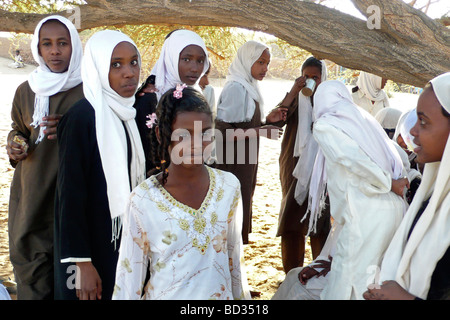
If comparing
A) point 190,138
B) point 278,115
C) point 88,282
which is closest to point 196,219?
point 190,138

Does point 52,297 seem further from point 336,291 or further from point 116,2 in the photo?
point 116,2

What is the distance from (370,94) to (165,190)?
434 cm

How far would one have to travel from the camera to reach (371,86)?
18.7 ft

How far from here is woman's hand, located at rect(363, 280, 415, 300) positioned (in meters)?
1.81

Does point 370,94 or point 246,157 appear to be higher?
point 370,94

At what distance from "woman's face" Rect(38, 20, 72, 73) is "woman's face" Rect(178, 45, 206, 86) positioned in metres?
0.76

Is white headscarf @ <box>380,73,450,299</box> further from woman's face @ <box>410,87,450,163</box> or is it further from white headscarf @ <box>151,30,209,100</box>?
white headscarf @ <box>151,30,209,100</box>

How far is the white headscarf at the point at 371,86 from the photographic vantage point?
5.67 meters

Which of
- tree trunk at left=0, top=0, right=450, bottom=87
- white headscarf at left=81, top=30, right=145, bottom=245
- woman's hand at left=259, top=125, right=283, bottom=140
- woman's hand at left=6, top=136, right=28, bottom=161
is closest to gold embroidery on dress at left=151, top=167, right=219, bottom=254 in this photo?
white headscarf at left=81, top=30, right=145, bottom=245

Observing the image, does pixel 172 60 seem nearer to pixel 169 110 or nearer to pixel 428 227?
pixel 169 110

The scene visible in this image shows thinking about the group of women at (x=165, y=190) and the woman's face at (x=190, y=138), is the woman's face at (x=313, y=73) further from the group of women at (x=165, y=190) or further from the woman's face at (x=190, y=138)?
the woman's face at (x=190, y=138)

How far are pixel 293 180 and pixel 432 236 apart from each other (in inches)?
94.6
